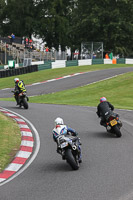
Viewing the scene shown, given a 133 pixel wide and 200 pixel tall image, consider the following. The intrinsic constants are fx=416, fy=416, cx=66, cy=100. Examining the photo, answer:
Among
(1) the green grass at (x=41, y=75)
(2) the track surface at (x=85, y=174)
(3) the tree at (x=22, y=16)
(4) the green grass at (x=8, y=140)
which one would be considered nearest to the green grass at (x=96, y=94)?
(1) the green grass at (x=41, y=75)

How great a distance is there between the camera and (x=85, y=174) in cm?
891

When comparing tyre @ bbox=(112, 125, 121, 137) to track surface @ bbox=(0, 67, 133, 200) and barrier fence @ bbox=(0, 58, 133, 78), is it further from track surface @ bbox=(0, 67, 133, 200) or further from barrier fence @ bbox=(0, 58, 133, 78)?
barrier fence @ bbox=(0, 58, 133, 78)

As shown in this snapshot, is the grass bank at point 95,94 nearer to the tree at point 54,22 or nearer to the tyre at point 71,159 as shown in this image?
the tyre at point 71,159

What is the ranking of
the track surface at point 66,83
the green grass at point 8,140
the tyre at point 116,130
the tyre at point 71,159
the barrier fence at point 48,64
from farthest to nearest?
the barrier fence at point 48,64
the track surface at point 66,83
the tyre at point 116,130
the green grass at point 8,140
the tyre at point 71,159

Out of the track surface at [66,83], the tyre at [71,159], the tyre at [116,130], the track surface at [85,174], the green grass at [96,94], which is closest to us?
the track surface at [85,174]

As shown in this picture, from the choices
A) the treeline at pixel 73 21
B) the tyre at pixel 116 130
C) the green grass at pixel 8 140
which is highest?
the treeline at pixel 73 21

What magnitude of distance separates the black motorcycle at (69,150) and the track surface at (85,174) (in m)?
0.22

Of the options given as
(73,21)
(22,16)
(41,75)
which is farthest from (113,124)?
(22,16)

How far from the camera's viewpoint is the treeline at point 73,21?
209 feet

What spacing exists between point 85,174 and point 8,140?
15.1ft

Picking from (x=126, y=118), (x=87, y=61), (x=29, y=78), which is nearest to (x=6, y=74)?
(x=29, y=78)

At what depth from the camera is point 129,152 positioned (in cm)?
1105

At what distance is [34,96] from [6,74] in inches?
513

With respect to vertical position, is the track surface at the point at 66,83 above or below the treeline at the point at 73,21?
below
